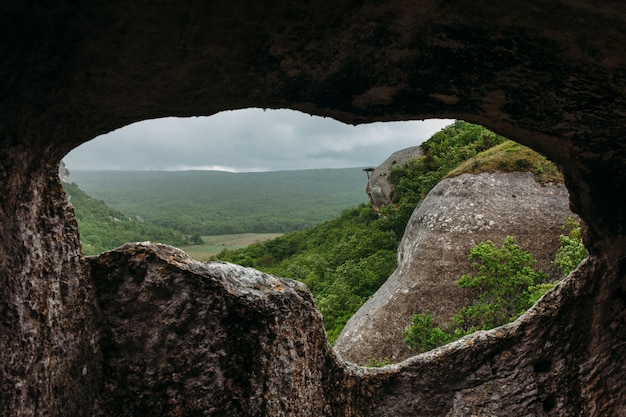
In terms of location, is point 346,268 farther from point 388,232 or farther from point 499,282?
point 499,282

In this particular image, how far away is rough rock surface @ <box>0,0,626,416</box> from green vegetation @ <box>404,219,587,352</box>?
989cm

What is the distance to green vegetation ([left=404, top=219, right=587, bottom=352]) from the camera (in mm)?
16328

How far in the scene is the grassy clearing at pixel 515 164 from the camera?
1942cm

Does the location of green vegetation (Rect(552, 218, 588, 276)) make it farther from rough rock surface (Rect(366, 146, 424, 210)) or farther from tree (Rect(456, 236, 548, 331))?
rough rock surface (Rect(366, 146, 424, 210))

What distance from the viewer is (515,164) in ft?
65.5

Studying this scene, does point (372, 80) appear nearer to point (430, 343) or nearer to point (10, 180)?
point (10, 180)

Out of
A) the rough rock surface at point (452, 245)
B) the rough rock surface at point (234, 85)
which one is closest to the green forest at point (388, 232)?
the rough rock surface at point (452, 245)

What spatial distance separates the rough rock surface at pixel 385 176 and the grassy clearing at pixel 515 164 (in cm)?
1479

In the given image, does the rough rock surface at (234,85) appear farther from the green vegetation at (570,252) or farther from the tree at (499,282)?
the tree at (499,282)

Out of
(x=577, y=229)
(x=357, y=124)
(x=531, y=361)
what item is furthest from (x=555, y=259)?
(x=357, y=124)

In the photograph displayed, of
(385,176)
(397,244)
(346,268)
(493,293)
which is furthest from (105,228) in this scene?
(493,293)

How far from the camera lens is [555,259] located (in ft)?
56.6

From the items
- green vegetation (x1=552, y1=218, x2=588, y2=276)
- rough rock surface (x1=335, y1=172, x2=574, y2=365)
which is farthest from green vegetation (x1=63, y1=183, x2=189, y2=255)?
green vegetation (x1=552, y1=218, x2=588, y2=276)

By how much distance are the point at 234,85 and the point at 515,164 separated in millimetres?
17960
